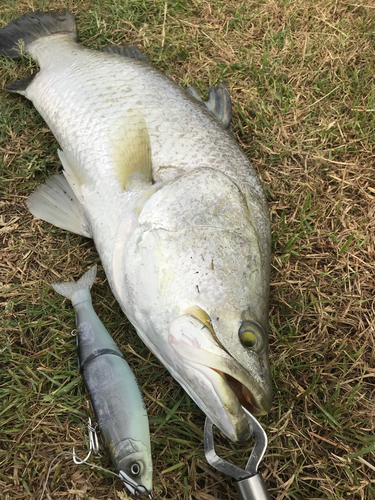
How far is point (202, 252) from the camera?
1770 mm

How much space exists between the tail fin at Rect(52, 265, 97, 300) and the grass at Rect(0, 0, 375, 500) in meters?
0.08

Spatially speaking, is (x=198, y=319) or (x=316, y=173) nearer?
(x=198, y=319)

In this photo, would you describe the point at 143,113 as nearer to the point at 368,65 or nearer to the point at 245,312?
the point at 245,312

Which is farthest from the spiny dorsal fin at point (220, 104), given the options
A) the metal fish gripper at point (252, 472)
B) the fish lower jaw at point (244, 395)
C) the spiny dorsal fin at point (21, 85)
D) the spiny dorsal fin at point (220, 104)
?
the metal fish gripper at point (252, 472)

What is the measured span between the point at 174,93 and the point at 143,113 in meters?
0.31

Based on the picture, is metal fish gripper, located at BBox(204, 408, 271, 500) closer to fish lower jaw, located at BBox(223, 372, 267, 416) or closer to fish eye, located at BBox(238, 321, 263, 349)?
fish lower jaw, located at BBox(223, 372, 267, 416)

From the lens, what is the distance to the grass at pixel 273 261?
1971mm

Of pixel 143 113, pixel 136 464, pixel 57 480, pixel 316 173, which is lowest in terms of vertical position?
pixel 57 480

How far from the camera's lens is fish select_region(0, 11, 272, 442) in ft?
5.30

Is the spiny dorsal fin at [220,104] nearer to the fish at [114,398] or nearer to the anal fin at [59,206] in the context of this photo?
the anal fin at [59,206]

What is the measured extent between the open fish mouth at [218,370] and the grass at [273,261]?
521mm

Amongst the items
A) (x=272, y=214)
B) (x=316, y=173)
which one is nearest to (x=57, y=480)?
(x=272, y=214)

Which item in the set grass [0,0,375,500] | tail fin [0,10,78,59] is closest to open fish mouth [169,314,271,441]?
grass [0,0,375,500]

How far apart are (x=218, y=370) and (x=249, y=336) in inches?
8.6
